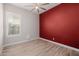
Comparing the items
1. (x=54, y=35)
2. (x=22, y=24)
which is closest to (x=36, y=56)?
(x=54, y=35)

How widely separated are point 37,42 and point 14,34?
0.42 m

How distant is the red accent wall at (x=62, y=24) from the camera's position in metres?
1.62

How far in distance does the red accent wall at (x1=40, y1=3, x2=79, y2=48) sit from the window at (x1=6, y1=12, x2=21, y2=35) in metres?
0.40

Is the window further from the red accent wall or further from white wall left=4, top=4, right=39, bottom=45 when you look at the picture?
the red accent wall

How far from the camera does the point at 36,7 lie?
157cm

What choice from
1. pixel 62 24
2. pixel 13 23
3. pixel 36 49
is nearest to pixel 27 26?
pixel 13 23

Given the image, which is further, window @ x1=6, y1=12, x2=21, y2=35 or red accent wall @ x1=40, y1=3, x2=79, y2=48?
red accent wall @ x1=40, y1=3, x2=79, y2=48

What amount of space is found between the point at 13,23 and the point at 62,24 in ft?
2.74

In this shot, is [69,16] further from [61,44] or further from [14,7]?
[14,7]

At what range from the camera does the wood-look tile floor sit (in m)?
1.51

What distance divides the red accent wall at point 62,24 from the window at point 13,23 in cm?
40

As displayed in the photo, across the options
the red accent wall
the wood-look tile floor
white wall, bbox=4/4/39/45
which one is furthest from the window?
the red accent wall

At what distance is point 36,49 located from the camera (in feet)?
5.26

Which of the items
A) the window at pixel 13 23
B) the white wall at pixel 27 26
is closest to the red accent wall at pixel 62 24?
the white wall at pixel 27 26
